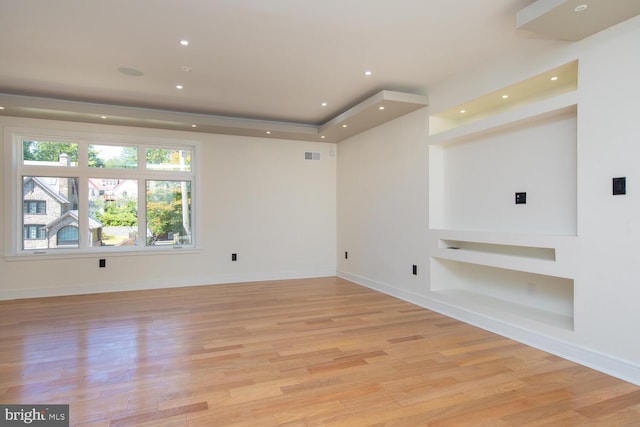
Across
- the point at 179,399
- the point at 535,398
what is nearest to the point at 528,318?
the point at 535,398

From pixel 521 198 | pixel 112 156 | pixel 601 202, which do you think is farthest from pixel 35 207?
pixel 601 202

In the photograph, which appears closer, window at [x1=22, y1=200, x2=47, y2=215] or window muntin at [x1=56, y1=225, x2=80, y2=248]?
window at [x1=22, y1=200, x2=47, y2=215]

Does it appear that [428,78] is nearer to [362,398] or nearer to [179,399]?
[362,398]

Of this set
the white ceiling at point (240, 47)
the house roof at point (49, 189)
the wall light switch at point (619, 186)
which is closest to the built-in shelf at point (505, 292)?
the wall light switch at point (619, 186)

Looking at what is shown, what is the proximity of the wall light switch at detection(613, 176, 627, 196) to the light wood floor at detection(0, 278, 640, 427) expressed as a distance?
135 centimetres

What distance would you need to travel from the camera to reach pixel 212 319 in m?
3.97

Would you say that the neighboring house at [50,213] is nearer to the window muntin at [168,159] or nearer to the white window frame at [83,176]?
the white window frame at [83,176]

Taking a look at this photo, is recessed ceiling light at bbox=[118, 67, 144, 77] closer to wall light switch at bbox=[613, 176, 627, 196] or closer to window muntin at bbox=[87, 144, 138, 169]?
window muntin at bbox=[87, 144, 138, 169]

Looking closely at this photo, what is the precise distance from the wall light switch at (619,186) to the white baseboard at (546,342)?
121 cm

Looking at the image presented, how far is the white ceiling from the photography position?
271cm

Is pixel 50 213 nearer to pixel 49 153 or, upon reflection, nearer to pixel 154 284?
pixel 49 153

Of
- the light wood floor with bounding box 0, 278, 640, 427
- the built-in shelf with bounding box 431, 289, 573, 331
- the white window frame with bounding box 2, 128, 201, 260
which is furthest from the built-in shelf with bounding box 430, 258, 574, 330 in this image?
the white window frame with bounding box 2, 128, 201, 260

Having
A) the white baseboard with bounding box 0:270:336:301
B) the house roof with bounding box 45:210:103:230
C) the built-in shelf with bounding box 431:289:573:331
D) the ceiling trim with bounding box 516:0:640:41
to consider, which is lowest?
the white baseboard with bounding box 0:270:336:301

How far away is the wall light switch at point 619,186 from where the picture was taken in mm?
2570
